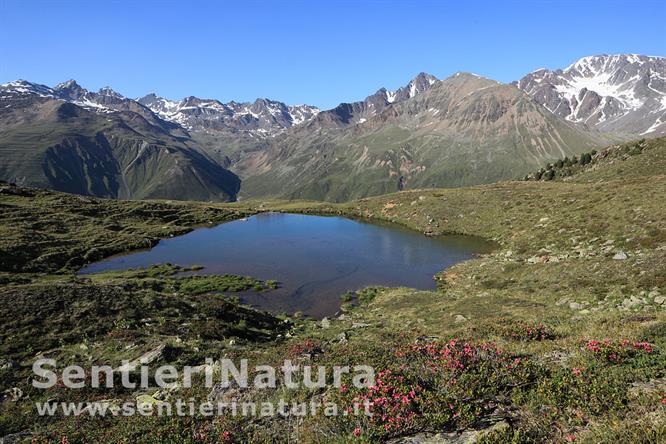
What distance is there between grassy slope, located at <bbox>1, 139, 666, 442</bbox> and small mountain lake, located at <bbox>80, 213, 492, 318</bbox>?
241 inches

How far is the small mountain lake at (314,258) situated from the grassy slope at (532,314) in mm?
6118

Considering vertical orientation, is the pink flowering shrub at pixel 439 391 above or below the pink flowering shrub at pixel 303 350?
above

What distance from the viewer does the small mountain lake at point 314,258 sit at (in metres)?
52.5

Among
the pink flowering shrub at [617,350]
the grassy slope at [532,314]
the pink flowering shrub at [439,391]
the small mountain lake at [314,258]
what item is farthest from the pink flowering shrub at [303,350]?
the small mountain lake at [314,258]

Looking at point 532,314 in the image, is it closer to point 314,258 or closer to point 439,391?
point 439,391

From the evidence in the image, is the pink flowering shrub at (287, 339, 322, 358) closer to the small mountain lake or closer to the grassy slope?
the grassy slope

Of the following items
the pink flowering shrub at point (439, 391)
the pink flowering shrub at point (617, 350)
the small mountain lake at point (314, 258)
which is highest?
the pink flowering shrub at point (617, 350)

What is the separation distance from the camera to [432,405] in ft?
35.1

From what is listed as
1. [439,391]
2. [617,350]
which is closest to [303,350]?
[439,391]

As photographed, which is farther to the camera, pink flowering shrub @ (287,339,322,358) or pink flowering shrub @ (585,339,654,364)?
pink flowering shrub @ (287,339,322,358)

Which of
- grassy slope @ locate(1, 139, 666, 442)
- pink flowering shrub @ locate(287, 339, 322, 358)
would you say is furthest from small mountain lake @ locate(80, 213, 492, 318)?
pink flowering shrub @ locate(287, 339, 322, 358)

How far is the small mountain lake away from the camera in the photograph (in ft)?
172

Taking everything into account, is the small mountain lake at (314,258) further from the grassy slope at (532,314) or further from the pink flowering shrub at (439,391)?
the pink flowering shrub at (439,391)

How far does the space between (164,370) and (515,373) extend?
15821mm
